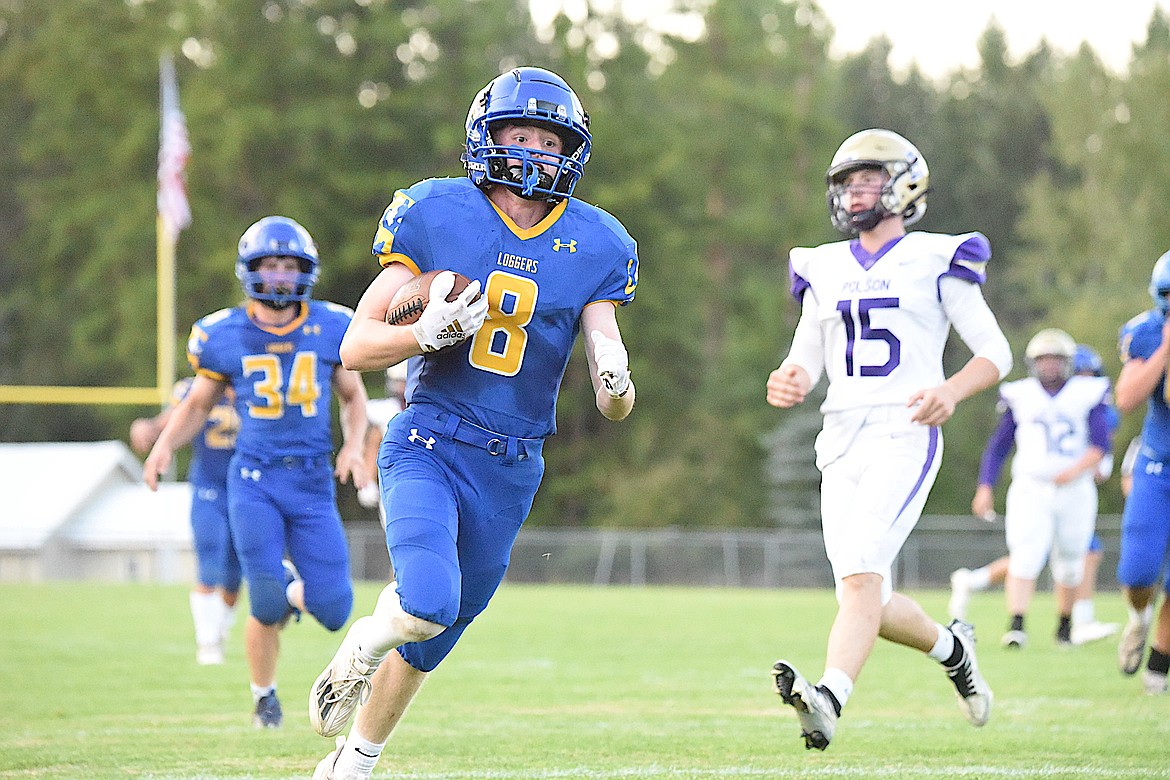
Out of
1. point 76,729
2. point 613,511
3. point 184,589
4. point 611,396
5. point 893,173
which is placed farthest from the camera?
point 613,511

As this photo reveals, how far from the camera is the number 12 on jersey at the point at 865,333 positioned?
18.5ft

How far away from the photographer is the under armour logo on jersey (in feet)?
15.3

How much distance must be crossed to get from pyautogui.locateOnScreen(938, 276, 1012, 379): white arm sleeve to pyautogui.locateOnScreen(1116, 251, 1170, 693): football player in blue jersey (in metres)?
2.03

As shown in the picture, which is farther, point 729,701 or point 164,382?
point 164,382

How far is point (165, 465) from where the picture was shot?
7.40 metres

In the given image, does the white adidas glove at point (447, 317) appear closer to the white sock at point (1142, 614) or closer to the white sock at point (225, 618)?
the white sock at point (1142, 614)

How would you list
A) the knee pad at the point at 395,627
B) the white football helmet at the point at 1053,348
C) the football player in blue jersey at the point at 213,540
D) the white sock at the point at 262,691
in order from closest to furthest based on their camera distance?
the knee pad at the point at 395,627
the white sock at the point at 262,691
the football player in blue jersey at the point at 213,540
the white football helmet at the point at 1053,348

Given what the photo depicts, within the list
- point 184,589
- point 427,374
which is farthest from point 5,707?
point 184,589

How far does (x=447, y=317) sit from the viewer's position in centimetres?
431

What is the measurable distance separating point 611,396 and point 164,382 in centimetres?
2064

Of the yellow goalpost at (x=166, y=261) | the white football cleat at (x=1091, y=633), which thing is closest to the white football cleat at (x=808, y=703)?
the white football cleat at (x=1091, y=633)

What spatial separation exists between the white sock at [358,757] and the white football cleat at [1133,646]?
4450 millimetres

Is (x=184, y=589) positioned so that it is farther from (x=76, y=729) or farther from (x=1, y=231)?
(x=1, y=231)

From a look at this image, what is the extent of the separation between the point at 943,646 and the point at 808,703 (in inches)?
45.6
